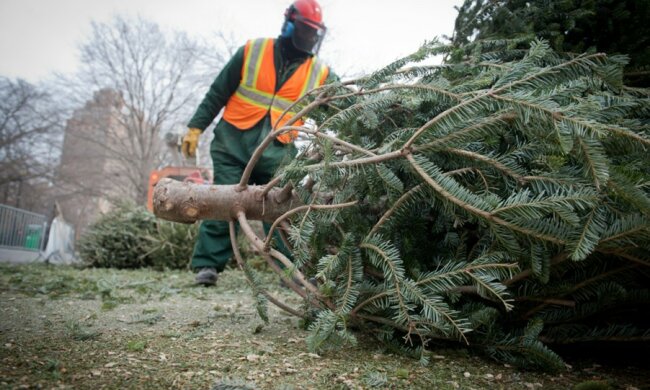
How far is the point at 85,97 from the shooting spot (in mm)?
17156

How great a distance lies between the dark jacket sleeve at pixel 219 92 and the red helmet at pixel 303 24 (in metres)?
0.46

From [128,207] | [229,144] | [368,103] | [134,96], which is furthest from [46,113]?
[368,103]

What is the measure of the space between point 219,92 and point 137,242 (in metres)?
3.54

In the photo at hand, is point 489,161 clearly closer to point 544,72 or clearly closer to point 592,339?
point 544,72

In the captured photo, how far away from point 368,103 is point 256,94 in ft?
6.57

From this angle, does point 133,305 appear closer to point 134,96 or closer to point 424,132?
point 424,132

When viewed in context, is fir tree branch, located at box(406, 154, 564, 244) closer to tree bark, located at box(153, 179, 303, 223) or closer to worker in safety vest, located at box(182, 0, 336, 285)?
tree bark, located at box(153, 179, 303, 223)

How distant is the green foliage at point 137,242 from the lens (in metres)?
5.85

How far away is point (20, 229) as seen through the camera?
36.0 feet

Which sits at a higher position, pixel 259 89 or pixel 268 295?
pixel 259 89

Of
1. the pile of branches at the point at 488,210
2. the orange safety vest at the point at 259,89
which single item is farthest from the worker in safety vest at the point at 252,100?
the pile of branches at the point at 488,210

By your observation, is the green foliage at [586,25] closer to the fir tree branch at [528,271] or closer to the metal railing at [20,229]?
the fir tree branch at [528,271]

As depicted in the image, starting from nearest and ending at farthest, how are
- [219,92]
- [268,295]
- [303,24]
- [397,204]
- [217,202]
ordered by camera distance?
[397,204] → [268,295] → [217,202] → [303,24] → [219,92]

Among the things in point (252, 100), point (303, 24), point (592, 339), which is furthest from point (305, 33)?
point (592, 339)
